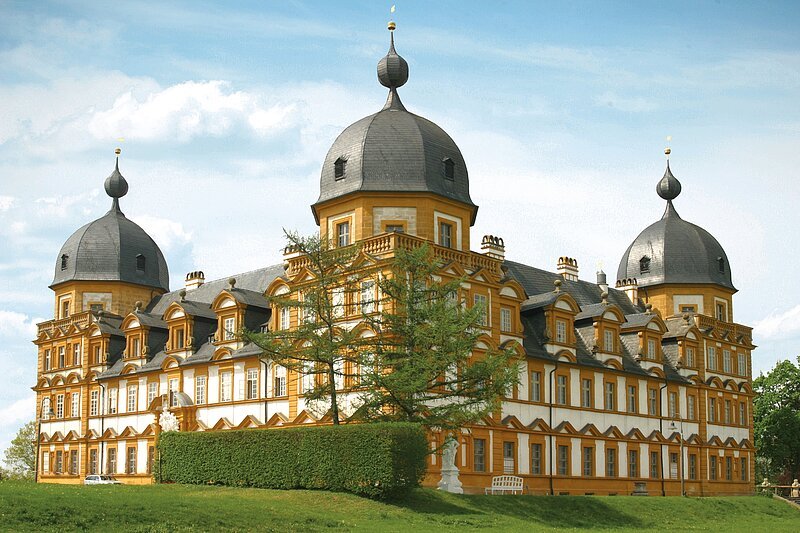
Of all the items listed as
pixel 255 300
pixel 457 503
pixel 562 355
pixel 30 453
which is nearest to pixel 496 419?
pixel 562 355

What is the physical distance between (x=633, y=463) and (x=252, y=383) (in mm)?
19932

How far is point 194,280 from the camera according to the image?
224ft

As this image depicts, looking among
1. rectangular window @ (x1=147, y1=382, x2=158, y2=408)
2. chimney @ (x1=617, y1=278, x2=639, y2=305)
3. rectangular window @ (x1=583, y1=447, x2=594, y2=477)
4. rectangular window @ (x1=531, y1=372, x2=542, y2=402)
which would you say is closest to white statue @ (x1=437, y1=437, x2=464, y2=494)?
rectangular window @ (x1=531, y1=372, x2=542, y2=402)

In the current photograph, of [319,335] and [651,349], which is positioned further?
[651,349]

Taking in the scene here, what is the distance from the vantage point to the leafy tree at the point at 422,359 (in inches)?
1491

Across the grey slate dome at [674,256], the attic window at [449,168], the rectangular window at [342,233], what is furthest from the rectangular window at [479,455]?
the grey slate dome at [674,256]

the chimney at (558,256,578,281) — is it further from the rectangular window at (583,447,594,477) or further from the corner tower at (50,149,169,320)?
the corner tower at (50,149,169,320)

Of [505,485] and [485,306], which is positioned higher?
[485,306]

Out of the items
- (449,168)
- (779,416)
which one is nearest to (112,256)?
(449,168)

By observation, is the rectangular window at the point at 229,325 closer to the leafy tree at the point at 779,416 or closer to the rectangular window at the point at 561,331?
the rectangular window at the point at 561,331

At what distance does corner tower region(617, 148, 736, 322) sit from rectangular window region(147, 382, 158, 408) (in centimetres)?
2798

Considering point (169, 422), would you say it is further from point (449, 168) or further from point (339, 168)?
point (449, 168)

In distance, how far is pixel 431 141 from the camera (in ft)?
159

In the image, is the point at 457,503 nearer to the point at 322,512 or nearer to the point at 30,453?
the point at 322,512
